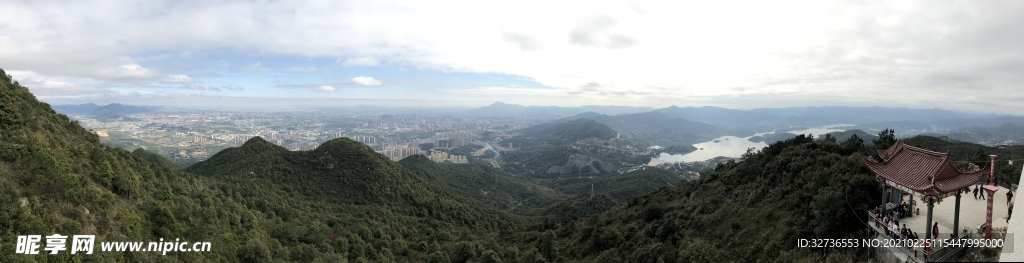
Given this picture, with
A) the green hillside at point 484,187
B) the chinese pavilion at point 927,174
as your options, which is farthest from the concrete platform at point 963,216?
the green hillside at point 484,187

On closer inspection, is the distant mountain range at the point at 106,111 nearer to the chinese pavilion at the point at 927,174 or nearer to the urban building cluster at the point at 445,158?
the urban building cluster at the point at 445,158

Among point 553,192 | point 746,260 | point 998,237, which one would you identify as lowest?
point 553,192

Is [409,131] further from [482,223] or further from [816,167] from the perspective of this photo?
[816,167]

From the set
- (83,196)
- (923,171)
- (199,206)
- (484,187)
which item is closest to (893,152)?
(923,171)

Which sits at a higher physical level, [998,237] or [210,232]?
[998,237]

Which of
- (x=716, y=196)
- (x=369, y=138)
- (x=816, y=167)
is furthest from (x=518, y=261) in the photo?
(x=369, y=138)

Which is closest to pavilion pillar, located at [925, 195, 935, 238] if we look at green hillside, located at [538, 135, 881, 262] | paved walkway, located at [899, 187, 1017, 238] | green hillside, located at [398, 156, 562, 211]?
paved walkway, located at [899, 187, 1017, 238]

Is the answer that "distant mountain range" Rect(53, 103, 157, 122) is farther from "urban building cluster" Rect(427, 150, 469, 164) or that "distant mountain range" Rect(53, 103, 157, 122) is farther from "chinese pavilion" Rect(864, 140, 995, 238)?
"chinese pavilion" Rect(864, 140, 995, 238)
